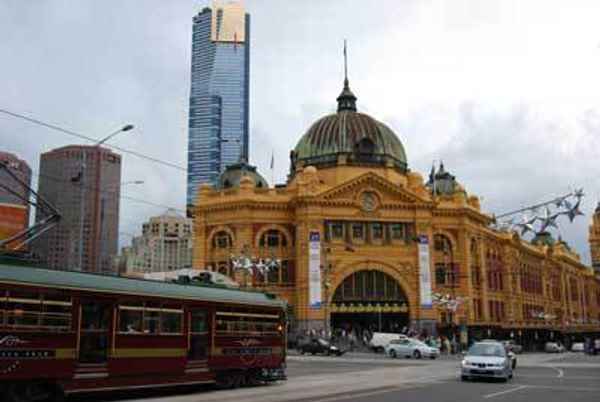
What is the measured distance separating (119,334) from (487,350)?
15.2 metres

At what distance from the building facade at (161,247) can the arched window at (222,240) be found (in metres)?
25.7

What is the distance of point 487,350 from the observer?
1114 inches

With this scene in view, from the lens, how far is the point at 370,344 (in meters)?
61.8

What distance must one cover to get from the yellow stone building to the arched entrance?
0.10 m

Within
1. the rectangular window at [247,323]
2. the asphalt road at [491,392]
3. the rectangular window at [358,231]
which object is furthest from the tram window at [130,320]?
the rectangular window at [358,231]

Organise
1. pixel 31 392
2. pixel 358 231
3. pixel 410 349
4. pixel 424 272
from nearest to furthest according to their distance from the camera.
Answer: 1. pixel 31 392
2. pixel 410 349
3. pixel 424 272
4. pixel 358 231

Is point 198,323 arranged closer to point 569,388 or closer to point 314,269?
point 569,388

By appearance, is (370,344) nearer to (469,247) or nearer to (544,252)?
(469,247)

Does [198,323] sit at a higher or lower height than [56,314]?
lower

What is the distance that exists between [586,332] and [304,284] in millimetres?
49759

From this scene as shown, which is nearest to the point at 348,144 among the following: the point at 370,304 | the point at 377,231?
the point at 377,231

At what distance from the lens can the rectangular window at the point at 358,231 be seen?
71.2 metres

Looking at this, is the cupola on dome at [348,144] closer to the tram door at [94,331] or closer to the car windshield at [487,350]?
the car windshield at [487,350]

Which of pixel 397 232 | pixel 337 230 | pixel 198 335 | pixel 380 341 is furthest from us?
pixel 397 232
